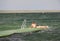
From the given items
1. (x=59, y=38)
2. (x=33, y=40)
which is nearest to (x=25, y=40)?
(x=33, y=40)

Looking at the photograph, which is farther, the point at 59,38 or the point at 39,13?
the point at 39,13

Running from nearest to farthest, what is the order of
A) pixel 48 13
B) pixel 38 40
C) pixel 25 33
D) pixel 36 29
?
1. pixel 38 40
2. pixel 25 33
3. pixel 36 29
4. pixel 48 13

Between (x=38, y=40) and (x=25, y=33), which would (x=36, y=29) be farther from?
(x=38, y=40)

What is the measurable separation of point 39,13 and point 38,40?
2306mm

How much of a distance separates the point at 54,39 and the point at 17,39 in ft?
1.61

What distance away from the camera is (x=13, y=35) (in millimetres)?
2010

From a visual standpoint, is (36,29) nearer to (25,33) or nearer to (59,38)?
(25,33)

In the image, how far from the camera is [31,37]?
1916 mm

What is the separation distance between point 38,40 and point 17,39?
0.92 feet

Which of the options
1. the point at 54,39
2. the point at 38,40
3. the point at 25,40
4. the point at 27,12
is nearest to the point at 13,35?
the point at 25,40

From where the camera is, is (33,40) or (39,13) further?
(39,13)

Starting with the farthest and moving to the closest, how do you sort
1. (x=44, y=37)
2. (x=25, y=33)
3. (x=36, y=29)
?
(x=36, y=29), (x=25, y=33), (x=44, y=37)

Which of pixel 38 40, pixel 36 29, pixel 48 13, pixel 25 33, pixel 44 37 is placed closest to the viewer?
pixel 38 40

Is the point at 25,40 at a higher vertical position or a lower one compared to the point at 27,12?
higher
